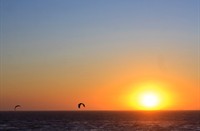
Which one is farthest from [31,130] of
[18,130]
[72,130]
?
[72,130]

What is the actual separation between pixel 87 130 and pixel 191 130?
43.5 ft

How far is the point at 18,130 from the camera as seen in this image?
187 feet

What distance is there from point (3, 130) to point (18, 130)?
1.85 m

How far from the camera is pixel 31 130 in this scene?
57.4 meters

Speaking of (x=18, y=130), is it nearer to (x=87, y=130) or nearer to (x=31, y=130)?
(x=31, y=130)

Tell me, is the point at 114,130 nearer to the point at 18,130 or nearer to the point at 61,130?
the point at 61,130

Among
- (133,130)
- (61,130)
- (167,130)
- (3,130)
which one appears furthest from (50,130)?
(167,130)

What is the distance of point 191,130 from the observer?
2279 inches

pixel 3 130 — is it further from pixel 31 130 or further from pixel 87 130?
pixel 87 130

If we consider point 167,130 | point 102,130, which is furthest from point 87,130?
point 167,130

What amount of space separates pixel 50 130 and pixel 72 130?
282 cm

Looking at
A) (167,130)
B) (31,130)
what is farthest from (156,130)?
(31,130)

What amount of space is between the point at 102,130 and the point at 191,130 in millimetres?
11350

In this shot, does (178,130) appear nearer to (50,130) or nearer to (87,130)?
(87,130)
